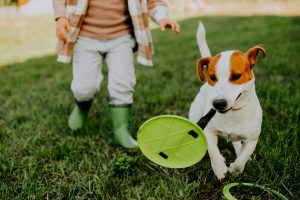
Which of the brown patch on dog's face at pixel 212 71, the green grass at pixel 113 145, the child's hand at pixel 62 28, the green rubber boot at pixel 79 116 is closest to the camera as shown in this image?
the brown patch on dog's face at pixel 212 71

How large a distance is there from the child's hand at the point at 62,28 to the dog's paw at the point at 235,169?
139cm

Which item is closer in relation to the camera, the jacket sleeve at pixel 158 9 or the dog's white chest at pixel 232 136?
the dog's white chest at pixel 232 136

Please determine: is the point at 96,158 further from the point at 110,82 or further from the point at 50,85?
the point at 50,85

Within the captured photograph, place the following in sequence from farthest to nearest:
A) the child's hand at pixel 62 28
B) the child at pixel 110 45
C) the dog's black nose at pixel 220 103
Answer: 1. the child at pixel 110 45
2. the child's hand at pixel 62 28
3. the dog's black nose at pixel 220 103

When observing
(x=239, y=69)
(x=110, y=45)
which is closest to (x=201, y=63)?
(x=239, y=69)

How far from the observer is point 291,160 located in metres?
Answer: 2.51

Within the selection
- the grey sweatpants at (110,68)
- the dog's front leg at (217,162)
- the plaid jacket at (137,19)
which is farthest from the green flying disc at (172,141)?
the plaid jacket at (137,19)

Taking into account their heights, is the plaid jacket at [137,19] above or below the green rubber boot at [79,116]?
above

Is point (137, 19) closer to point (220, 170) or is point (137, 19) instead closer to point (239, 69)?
point (239, 69)

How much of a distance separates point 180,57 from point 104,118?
2712 mm

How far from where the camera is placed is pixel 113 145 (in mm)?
3084

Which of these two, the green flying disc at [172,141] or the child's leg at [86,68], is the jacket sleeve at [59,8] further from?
the green flying disc at [172,141]

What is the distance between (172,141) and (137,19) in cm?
114

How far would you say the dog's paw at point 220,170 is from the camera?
2395 millimetres
